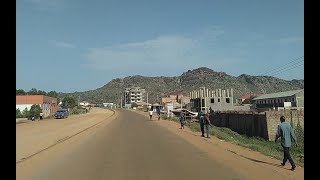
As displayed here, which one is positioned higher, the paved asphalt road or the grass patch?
the paved asphalt road

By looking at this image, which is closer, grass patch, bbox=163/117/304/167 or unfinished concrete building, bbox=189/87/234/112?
grass patch, bbox=163/117/304/167

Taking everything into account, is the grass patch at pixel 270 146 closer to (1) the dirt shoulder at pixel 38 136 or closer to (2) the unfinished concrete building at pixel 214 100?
(1) the dirt shoulder at pixel 38 136

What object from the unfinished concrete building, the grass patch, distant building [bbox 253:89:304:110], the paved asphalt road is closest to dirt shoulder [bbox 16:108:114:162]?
the paved asphalt road

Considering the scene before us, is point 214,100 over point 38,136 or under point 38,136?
over

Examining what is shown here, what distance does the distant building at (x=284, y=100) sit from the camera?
218 ft

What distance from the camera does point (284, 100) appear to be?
7269 centimetres

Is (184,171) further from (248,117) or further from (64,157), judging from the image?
(248,117)

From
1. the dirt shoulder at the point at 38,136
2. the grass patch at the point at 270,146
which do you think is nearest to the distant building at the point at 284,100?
the grass patch at the point at 270,146

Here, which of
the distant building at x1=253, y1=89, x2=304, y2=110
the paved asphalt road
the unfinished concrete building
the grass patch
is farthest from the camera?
the unfinished concrete building

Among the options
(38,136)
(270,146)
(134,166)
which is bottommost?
(270,146)

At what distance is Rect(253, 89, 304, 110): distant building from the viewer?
2610 inches

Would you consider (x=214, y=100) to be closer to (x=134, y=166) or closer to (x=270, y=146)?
(x=270, y=146)

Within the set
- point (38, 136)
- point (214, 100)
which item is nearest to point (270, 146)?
point (38, 136)

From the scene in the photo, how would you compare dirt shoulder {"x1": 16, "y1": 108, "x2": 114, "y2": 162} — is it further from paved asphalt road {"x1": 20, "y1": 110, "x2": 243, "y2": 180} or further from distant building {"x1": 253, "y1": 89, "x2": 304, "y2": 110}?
distant building {"x1": 253, "y1": 89, "x2": 304, "y2": 110}
